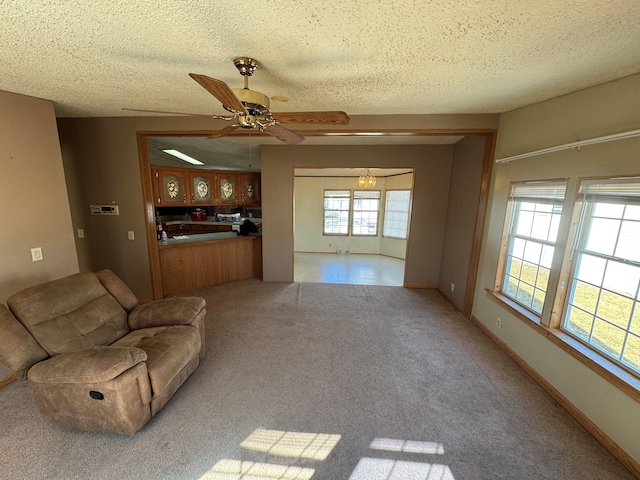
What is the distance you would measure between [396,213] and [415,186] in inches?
112

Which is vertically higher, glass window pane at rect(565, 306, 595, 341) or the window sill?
glass window pane at rect(565, 306, 595, 341)

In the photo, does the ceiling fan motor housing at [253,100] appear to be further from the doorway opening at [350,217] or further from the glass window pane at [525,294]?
the doorway opening at [350,217]

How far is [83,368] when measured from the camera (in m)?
1.50

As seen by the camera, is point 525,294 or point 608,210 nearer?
point 608,210

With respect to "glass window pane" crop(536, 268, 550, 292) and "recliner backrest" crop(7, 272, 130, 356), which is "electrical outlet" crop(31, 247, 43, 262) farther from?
"glass window pane" crop(536, 268, 550, 292)

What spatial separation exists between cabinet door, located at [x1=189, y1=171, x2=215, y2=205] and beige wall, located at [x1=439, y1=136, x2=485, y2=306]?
4.46m

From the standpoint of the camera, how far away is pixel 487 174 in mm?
3072

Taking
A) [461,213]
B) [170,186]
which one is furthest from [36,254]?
[461,213]

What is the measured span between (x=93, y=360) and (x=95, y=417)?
385 mm

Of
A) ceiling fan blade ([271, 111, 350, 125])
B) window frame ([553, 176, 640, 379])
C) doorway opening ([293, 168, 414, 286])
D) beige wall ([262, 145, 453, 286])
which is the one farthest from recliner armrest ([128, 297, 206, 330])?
doorway opening ([293, 168, 414, 286])

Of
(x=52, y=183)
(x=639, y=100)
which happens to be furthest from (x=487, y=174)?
(x=52, y=183)

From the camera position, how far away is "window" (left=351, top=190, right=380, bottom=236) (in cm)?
741

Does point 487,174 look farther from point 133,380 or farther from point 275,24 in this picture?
point 133,380

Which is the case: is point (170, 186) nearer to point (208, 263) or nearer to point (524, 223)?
point (208, 263)
